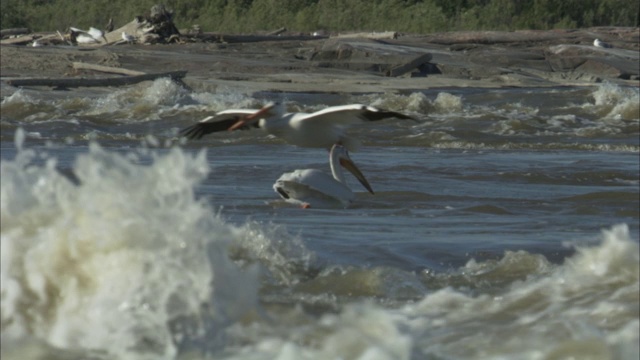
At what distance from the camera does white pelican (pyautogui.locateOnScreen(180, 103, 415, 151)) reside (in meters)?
10.9

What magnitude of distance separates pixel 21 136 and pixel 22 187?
0.44 m

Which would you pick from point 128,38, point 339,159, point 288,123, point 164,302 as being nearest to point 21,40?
point 128,38

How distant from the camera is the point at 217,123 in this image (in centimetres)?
1108

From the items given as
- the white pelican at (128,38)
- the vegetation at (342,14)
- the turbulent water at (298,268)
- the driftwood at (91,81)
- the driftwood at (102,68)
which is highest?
the turbulent water at (298,268)

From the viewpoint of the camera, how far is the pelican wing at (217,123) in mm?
10961

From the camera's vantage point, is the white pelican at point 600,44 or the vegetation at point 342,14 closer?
the white pelican at point 600,44

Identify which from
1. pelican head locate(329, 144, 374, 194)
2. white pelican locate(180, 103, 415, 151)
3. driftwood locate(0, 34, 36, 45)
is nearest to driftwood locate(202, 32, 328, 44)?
driftwood locate(0, 34, 36, 45)

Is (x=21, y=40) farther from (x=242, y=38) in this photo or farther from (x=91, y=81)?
(x=91, y=81)

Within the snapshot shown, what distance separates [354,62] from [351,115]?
19924 mm

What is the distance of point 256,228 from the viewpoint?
8.70 metres

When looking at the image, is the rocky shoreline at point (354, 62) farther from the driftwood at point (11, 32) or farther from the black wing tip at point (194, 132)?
the black wing tip at point (194, 132)

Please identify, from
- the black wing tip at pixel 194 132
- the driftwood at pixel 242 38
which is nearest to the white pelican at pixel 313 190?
the black wing tip at pixel 194 132

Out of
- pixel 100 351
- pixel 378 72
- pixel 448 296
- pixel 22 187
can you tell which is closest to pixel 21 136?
pixel 22 187

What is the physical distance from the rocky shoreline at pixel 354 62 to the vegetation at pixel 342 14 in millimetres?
7977
